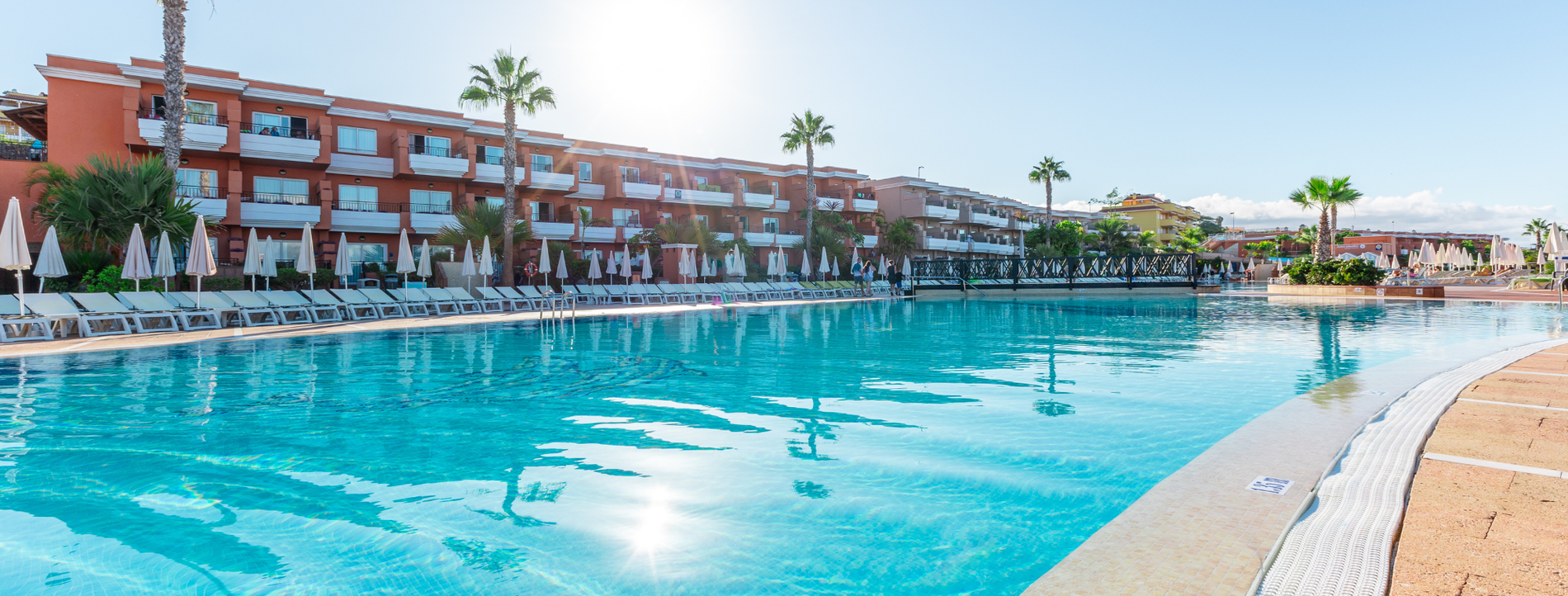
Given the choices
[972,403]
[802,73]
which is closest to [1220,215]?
[802,73]

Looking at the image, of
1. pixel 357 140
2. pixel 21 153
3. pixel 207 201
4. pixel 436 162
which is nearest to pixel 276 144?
pixel 207 201

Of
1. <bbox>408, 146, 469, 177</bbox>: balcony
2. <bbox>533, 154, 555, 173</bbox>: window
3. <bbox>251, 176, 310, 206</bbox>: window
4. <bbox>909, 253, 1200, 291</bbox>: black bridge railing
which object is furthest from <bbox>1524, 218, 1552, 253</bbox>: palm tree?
<bbox>251, 176, 310, 206</bbox>: window

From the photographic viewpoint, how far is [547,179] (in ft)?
109

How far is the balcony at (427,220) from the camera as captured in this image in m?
30.0

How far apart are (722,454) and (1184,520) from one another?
2823 mm

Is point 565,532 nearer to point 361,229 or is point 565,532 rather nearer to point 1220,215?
point 361,229

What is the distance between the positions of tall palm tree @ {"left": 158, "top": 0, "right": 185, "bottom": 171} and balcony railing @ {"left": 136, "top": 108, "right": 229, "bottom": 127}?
24.6ft

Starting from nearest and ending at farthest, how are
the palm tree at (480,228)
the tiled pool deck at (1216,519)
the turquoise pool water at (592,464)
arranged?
the tiled pool deck at (1216,519) < the turquoise pool water at (592,464) < the palm tree at (480,228)

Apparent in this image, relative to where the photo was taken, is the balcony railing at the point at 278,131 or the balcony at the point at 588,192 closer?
the balcony railing at the point at 278,131

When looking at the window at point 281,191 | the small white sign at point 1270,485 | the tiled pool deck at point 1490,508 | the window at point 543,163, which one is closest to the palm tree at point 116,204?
the window at point 281,191

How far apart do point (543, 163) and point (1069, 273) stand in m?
24.1

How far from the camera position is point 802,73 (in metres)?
18.0

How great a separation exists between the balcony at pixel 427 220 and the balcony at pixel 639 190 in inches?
321

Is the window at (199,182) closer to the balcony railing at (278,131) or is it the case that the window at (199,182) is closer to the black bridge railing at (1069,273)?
the balcony railing at (278,131)
